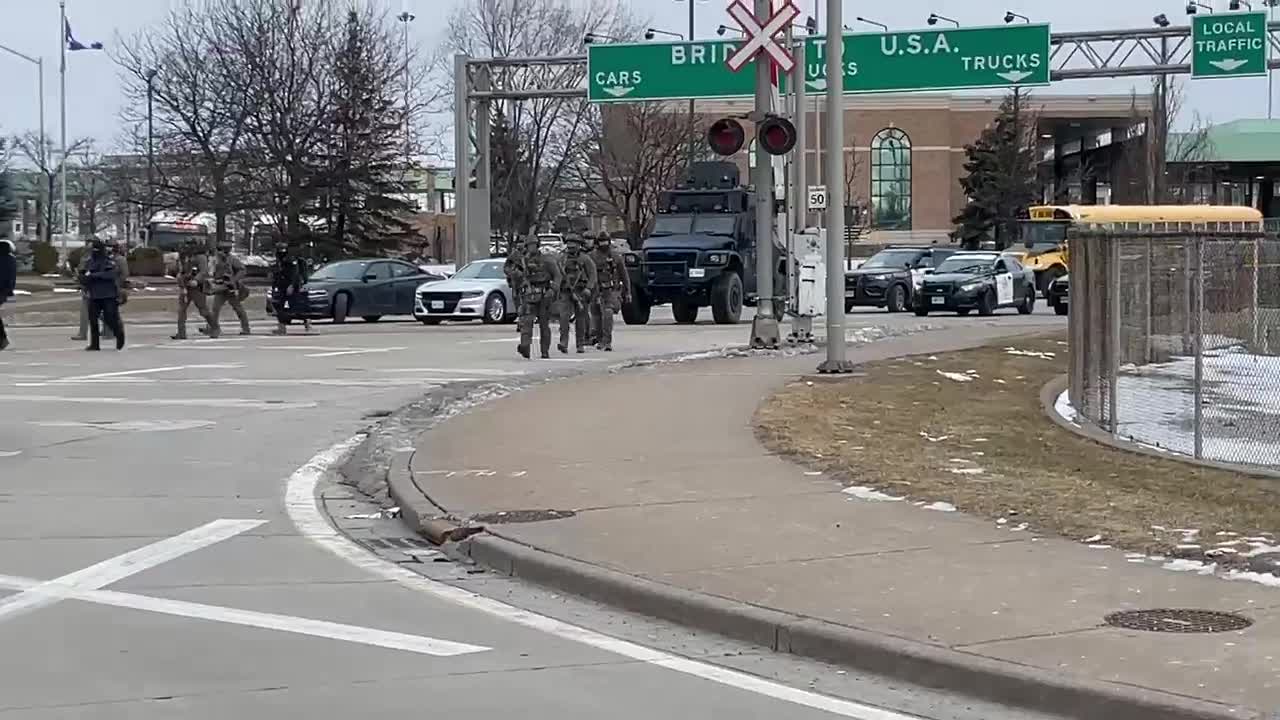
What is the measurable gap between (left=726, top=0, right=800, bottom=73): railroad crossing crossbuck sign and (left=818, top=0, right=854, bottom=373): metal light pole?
7.43ft

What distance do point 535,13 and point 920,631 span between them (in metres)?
54.4

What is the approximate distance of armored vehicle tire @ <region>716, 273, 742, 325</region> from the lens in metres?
33.2

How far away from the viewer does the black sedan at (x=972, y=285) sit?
39156mm

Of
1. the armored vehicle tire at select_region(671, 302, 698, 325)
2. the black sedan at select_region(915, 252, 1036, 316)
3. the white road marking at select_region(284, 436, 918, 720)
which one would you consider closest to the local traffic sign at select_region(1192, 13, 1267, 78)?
the black sedan at select_region(915, 252, 1036, 316)

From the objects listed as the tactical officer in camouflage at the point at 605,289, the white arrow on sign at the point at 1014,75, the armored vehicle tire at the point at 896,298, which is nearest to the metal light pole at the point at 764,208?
the tactical officer in camouflage at the point at 605,289

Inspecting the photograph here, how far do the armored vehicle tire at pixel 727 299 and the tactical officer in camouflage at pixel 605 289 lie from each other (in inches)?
274

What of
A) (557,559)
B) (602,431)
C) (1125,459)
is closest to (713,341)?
(602,431)

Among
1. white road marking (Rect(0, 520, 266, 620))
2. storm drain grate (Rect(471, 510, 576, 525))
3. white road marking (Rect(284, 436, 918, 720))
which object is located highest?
storm drain grate (Rect(471, 510, 576, 525))

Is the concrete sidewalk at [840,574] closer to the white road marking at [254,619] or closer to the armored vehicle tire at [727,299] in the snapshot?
the white road marking at [254,619]

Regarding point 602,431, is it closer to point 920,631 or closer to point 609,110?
point 920,631

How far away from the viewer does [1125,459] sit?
12883mm

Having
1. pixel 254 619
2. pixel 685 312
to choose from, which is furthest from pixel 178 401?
pixel 685 312

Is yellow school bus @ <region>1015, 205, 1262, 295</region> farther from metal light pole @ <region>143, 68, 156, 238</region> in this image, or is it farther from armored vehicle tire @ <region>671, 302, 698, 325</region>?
metal light pole @ <region>143, 68, 156, 238</region>

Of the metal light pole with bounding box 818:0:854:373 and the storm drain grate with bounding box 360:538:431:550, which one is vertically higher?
the metal light pole with bounding box 818:0:854:373
